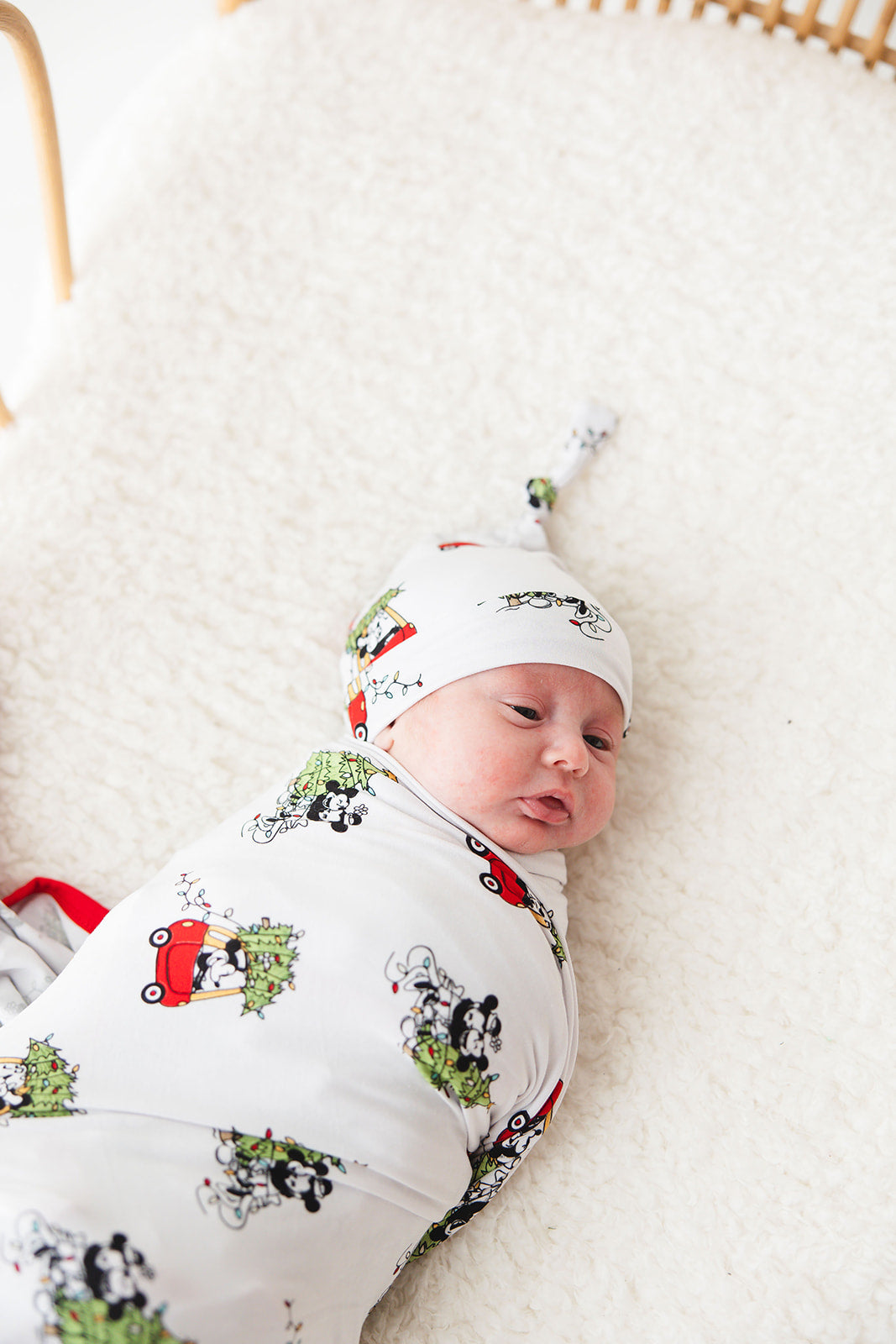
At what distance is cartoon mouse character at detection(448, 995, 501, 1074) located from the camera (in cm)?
79

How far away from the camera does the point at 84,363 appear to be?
1.09m

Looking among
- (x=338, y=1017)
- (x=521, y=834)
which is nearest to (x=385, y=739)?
(x=521, y=834)

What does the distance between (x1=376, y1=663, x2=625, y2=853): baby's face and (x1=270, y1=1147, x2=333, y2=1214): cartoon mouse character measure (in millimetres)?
309

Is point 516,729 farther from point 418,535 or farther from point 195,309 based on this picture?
point 195,309

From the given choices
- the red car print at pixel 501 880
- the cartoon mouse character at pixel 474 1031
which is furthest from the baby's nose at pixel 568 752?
the cartoon mouse character at pixel 474 1031

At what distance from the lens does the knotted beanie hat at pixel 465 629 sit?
0.91 meters

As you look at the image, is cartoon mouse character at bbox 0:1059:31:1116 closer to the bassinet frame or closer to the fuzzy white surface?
the fuzzy white surface

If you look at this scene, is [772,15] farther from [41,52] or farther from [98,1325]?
[98,1325]

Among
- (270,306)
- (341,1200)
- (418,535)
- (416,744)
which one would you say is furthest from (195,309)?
(341,1200)

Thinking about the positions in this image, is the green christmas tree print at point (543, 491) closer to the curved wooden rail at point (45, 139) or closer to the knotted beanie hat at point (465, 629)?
the knotted beanie hat at point (465, 629)

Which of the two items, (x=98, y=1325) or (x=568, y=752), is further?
(x=568, y=752)

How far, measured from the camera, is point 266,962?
0.80 metres

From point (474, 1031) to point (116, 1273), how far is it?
308mm

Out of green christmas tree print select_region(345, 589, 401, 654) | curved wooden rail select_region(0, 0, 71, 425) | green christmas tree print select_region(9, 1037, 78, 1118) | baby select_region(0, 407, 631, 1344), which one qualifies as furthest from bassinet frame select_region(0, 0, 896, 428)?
green christmas tree print select_region(9, 1037, 78, 1118)
